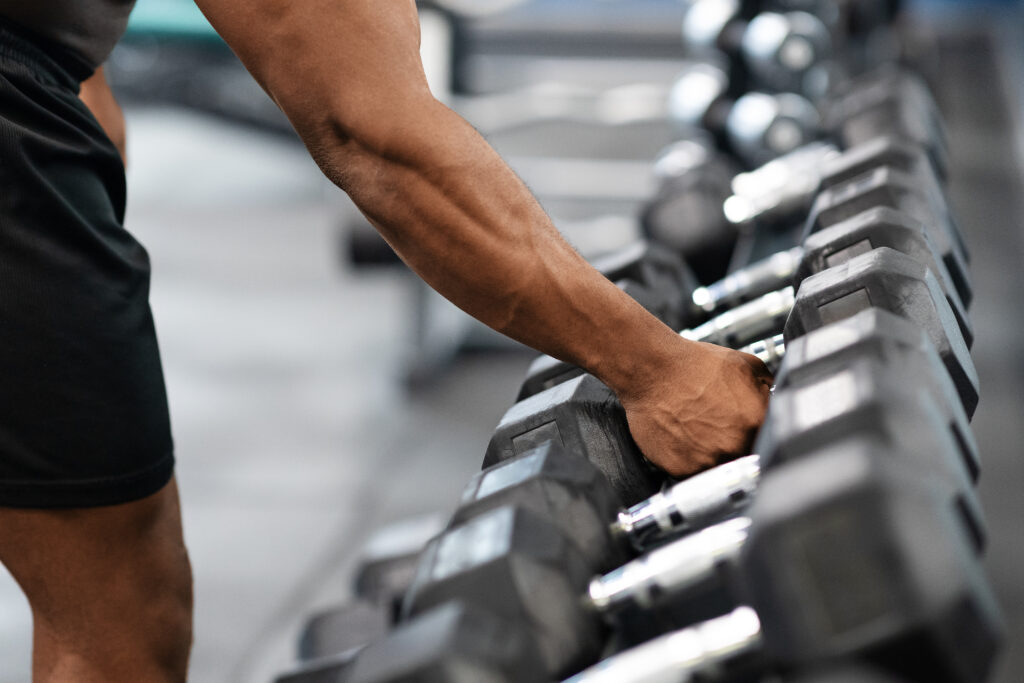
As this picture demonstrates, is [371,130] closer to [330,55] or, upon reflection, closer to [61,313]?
[330,55]

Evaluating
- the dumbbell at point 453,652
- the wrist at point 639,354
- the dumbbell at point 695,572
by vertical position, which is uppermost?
the wrist at point 639,354

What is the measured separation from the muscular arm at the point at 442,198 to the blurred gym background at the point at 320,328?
93 cm

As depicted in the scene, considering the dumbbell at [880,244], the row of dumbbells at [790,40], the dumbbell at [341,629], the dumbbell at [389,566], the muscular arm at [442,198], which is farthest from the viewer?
the row of dumbbells at [790,40]

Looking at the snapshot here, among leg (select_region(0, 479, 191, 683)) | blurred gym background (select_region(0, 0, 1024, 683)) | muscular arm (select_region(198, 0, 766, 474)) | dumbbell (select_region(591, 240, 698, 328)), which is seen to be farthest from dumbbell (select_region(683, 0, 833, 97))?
leg (select_region(0, 479, 191, 683))

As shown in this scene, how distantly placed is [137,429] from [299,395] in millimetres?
1593

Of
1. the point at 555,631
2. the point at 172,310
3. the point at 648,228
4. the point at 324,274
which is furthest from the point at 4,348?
the point at 324,274

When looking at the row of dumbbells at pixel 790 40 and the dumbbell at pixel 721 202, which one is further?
the row of dumbbells at pixel 790 40

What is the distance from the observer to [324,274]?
3223 mm

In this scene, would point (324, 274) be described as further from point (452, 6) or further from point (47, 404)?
point (47, 404)

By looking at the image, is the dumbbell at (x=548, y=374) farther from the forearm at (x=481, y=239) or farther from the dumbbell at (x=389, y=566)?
the dumbbell at (x=389, y=566)

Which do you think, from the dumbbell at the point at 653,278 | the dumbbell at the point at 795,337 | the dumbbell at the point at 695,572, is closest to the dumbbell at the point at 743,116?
the dumbbell at the point at 653,278

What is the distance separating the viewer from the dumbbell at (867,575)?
45 cm

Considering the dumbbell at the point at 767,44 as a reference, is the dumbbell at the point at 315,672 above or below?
below

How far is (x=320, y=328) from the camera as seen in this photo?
2.85 metres
